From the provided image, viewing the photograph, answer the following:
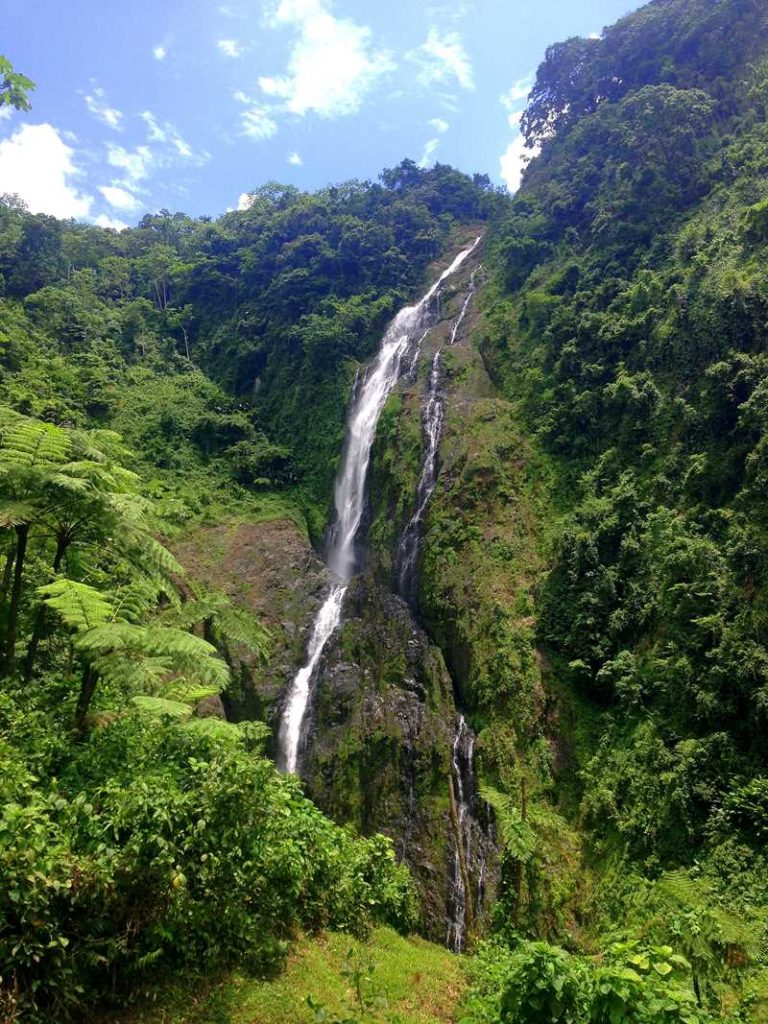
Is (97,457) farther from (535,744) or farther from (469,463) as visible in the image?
(469,463)

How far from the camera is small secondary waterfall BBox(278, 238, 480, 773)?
19.0 m

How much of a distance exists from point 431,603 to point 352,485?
33.5 ft

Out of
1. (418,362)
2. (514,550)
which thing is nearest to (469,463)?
(514,550)

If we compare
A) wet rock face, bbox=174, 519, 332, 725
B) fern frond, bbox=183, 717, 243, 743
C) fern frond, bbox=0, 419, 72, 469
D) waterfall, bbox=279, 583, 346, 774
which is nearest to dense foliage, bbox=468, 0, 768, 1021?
fern frond, bbox=183, 717, 243, 743

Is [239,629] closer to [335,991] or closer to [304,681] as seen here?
[335,991]

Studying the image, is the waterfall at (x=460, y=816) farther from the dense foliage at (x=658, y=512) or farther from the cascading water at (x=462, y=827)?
the dense foliage at (x=658, y=512)

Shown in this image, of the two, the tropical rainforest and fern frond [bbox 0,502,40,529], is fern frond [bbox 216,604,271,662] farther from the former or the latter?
fern frond [bbox 0,502,40,529]

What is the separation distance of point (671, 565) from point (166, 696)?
12037 millimetres

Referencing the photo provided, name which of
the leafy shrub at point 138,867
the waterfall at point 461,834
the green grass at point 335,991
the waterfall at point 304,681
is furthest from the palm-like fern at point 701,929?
the waterfall at point 304,681

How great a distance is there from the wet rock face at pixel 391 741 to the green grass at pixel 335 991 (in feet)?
19.2

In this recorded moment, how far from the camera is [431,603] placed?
20531mm

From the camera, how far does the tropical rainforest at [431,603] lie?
521 centimetres

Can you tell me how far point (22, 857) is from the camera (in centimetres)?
407

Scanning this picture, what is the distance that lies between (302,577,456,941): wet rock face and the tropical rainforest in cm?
10
